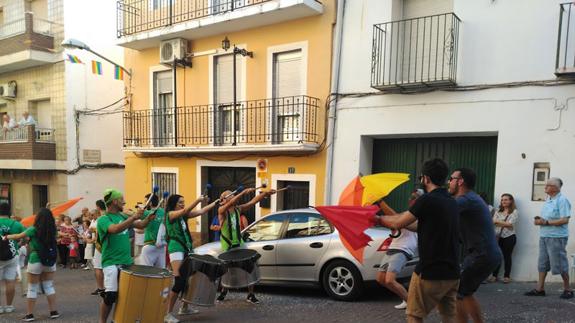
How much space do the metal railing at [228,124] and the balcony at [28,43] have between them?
4.07 metres

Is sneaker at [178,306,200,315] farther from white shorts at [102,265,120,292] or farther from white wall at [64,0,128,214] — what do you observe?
white wall at [64,0,128,214]

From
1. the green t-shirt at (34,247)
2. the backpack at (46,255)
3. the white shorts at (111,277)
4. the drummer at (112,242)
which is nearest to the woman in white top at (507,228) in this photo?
the drummer at (112,242)

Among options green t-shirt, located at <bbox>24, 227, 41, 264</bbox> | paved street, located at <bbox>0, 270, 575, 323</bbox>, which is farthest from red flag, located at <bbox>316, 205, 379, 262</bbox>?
green t-shirt, located at <bbox>24, 227, 41, 264</bbox>

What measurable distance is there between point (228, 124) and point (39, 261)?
651 centimetres

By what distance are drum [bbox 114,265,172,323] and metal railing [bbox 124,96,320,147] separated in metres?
5.95

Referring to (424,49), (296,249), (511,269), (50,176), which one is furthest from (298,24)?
(50,176)

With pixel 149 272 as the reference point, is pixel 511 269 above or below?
below

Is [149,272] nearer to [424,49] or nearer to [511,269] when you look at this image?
[511,269]

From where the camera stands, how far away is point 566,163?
24.4 feet

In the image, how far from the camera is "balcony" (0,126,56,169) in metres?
15.2

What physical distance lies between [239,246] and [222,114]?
5865 millimetres

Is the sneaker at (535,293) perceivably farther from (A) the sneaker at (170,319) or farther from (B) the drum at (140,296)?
(B) the drum at (140,296)

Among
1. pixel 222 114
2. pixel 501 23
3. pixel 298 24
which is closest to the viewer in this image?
pixel 501 23

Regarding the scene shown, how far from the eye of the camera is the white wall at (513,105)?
7555 millimetres
